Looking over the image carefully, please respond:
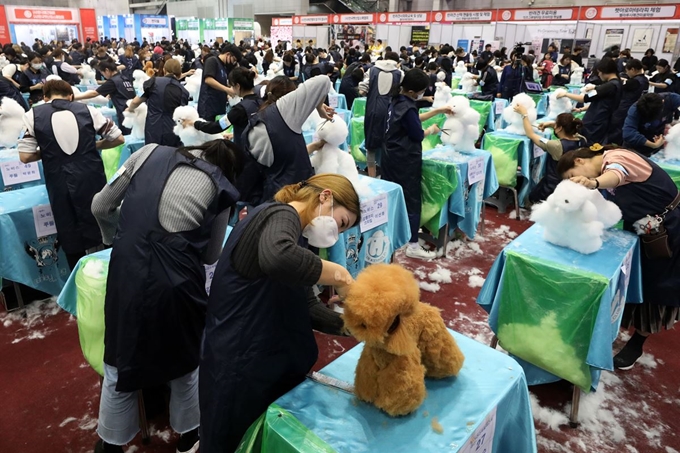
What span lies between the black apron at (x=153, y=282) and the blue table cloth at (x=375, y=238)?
4.14 ft

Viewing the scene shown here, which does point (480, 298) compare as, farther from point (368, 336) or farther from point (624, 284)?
point (368, 336)

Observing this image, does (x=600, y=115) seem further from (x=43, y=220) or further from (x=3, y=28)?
(x=3, y=28)

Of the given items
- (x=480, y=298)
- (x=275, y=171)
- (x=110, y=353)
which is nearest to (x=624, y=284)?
(x=480, y=298)

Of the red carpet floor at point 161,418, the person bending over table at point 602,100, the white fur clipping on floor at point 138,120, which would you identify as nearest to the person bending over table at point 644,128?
the person bending over table at point 602,100

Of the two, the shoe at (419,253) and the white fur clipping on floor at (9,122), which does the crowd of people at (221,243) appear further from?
the white fur clipping on floor at (9,122)

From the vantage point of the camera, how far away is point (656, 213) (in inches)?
94.2

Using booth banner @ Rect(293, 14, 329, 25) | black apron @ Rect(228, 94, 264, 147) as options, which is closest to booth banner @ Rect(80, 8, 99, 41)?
booth banner @ Rect(293, 14, 329, 25)

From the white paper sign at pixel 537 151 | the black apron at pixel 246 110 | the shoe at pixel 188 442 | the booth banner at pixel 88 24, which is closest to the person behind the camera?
the shoe at pixel 188 442

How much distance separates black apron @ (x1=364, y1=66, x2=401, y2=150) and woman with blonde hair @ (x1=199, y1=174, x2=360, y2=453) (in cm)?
313

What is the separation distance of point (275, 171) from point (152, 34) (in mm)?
24291

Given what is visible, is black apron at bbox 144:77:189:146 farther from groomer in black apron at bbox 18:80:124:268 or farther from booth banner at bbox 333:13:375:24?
booth banner at bbox 333:13:375:24

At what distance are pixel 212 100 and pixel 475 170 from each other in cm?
322

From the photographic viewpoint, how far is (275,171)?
9.02 feet

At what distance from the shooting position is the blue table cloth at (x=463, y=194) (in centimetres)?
387
